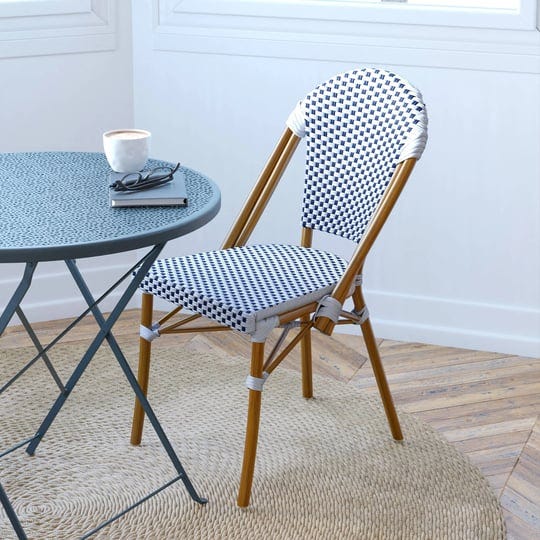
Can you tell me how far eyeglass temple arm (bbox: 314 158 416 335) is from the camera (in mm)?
2324

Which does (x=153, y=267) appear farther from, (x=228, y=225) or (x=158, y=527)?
(x=228, y=225)

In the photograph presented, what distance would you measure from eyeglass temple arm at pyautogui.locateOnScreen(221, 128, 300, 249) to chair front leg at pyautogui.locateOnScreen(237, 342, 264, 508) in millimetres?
430

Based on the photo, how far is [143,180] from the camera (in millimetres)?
2305

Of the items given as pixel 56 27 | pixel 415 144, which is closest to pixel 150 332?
pixel 415 144

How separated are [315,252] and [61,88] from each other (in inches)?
50.5

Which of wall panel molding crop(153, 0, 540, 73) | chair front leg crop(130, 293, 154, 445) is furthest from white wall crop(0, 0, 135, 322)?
chair front leg crop(130, 293, 154, 445)

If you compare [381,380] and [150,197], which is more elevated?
[150,197]

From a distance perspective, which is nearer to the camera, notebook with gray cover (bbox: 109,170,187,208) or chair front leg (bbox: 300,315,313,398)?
notebook with gray cover (bbox: 109,170,187,208)

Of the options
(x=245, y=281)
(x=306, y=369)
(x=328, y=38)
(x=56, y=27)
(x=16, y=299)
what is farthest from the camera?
(x=56, y=27)

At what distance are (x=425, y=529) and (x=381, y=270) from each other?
48.4 inches

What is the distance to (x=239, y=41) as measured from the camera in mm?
3348

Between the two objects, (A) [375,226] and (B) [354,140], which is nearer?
(A) [375,226]

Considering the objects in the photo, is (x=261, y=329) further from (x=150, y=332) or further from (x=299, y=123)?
(x=299, y=123)

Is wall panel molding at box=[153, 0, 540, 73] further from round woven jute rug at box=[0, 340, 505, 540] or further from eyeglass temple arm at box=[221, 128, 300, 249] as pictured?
round woven jute rug at box=[0, 340, 505, 540]
